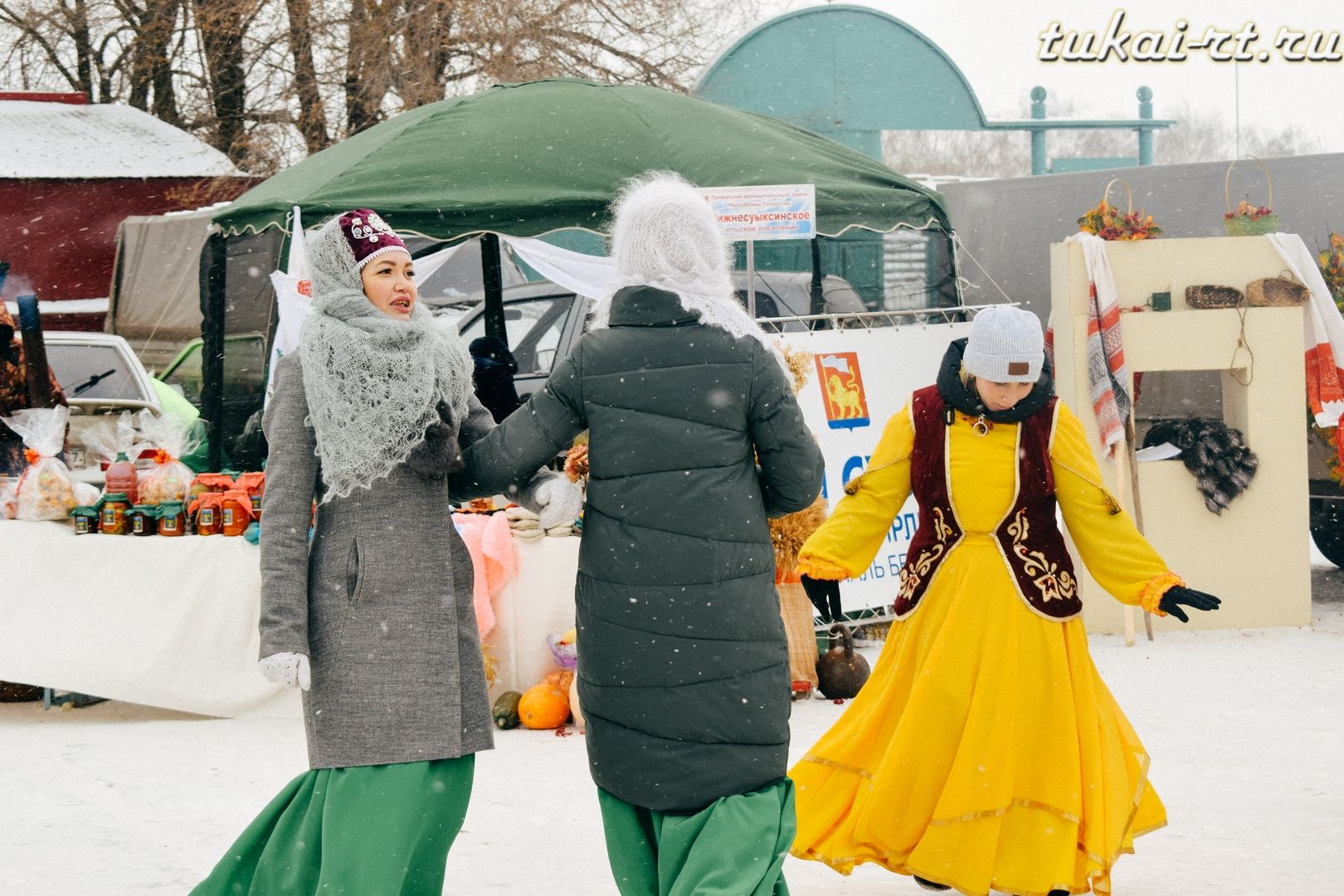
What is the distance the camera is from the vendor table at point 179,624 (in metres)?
6.70

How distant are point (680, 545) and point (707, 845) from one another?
620 millimetres

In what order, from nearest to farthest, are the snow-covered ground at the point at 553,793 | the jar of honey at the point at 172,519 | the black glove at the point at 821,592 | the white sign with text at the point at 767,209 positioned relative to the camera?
the black glove at the point at 821,592, the snow-covered ground at the point at 553,793, the jar of honey at the point at 172,519, the white sign with text at the point at 767,209

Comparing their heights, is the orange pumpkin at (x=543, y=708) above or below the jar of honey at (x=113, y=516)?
below

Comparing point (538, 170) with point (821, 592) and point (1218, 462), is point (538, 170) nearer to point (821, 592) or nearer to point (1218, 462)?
point (1218, 462)

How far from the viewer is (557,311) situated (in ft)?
35.2

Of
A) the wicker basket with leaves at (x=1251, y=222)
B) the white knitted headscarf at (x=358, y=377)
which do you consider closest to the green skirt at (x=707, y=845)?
the white knitted headscarf at (x=358, y=377)

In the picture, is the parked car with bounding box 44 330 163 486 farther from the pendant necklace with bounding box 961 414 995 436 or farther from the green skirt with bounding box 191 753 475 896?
the pendant necklace with bounding box 961 414 995 436

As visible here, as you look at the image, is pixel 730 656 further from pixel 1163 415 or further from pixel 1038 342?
pixel 1163 415

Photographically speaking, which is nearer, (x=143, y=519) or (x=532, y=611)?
(x=532, y=611)

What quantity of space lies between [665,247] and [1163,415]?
7.67 metres

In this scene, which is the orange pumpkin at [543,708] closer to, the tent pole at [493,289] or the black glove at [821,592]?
the black glove at [821,592]

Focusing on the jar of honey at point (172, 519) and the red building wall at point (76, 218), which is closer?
the jar of honey at point (172, 519)

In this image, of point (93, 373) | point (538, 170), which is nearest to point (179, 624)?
point (538, 170)

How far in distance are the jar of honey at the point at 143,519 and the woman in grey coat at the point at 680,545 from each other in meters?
4.06
